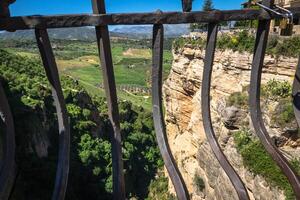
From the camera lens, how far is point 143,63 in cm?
9069

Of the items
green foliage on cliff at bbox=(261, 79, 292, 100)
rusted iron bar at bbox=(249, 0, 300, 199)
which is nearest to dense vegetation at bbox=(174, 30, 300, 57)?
green foliage on cliff at bbox=(261, 79, 292, 100)

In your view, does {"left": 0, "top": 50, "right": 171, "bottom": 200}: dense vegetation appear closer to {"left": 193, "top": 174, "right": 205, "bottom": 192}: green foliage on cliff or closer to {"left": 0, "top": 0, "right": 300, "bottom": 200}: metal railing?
{"left": 193, "top": 174, "right": 205, "bottom": 192}: green foliage on cliff

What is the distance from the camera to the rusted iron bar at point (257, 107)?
5.62 ft

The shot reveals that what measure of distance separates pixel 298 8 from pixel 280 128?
33.1ft

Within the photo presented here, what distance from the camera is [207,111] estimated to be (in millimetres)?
1726

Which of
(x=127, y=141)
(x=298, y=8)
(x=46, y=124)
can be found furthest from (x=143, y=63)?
(x=298, y=8)

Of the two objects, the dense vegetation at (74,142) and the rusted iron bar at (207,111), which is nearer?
the rusted iron bar at (207,111)

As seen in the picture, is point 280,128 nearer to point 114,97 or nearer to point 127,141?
point 114,97

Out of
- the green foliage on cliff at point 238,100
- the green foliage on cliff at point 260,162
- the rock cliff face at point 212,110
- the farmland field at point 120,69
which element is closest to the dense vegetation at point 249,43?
the rock cliff face at point 212,110

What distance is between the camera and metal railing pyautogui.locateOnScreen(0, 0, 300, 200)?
1326 mm

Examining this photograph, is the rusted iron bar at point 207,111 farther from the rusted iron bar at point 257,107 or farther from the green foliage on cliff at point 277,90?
the green foliage on cliff at point 277,90

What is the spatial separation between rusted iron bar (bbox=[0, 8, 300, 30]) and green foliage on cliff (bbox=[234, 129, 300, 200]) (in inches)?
337

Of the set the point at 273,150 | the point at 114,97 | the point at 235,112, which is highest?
the point at 114,97

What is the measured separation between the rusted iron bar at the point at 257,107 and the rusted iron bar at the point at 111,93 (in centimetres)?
74
